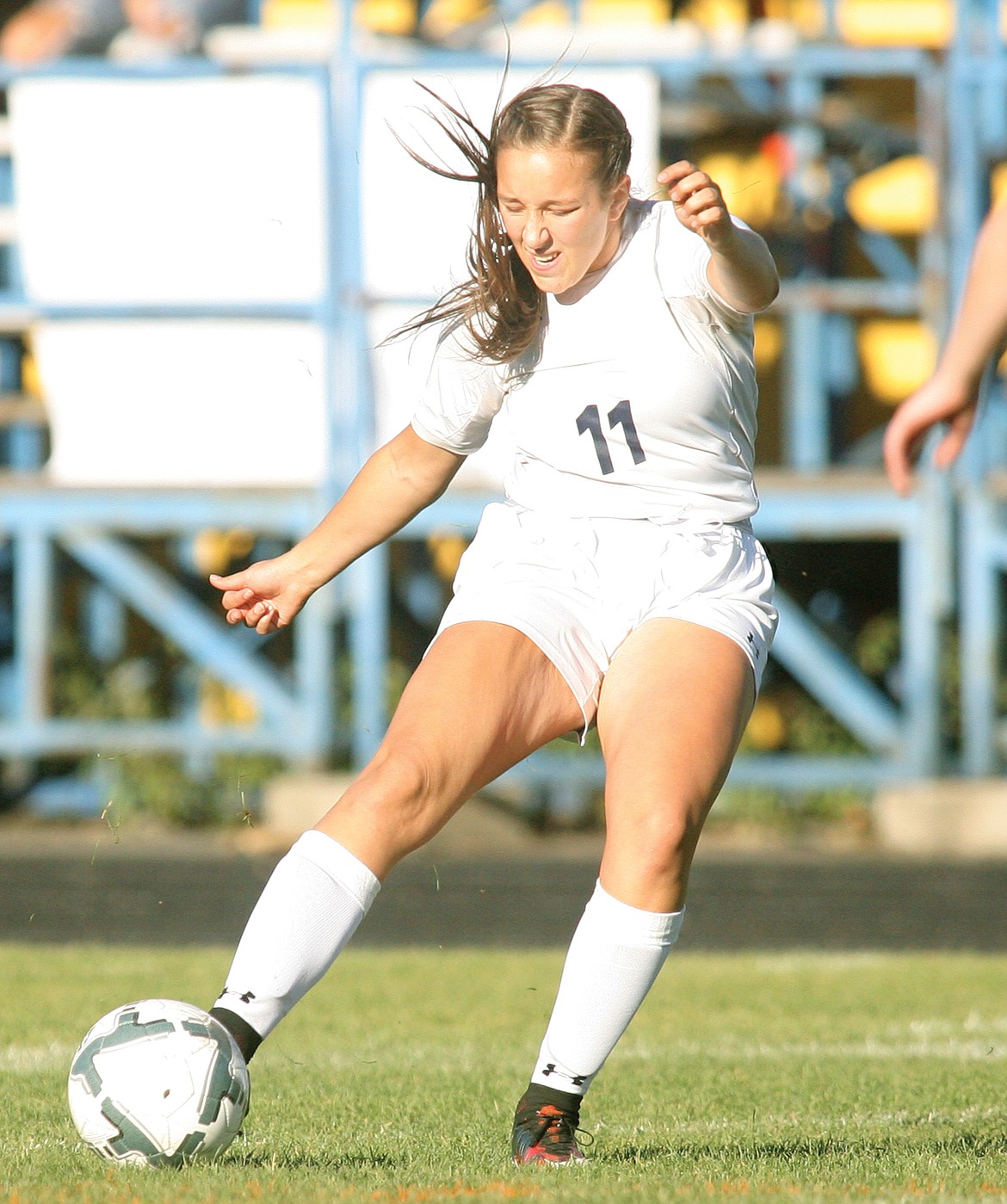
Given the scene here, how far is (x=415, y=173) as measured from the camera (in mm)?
12070

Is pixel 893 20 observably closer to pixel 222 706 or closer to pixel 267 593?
pixel 222 706

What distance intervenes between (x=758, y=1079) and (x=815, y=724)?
8173 mm

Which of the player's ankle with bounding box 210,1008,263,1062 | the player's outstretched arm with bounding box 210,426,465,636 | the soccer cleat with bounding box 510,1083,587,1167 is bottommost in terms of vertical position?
the soccer cleat with bounding box 510,1083,587,1167

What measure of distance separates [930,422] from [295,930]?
1581 millimetres

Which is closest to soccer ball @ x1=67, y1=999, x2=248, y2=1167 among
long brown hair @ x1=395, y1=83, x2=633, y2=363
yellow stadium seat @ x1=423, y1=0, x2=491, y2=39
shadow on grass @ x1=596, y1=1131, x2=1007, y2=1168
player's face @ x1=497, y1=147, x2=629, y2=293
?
shadow on grass @ x1=596, y1=1131, x2=1007, y2=1168

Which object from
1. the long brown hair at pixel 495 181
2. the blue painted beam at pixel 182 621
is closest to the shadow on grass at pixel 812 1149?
the long brown hair at pixel 495 181

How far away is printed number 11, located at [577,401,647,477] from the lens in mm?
3982

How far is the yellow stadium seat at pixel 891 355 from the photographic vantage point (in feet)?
47.9

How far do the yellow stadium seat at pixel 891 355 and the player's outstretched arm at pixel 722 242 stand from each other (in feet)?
35.9

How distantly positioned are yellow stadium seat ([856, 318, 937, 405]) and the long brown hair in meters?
10.8

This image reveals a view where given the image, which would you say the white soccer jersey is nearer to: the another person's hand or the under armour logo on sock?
the under armour logo on sock

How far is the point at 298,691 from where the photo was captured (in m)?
13.9

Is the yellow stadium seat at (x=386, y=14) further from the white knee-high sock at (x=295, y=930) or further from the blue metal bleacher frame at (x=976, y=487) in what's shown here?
the white knee-high sock at (x=295, y=930)

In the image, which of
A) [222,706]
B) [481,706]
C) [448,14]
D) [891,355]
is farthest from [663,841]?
[448,14]
